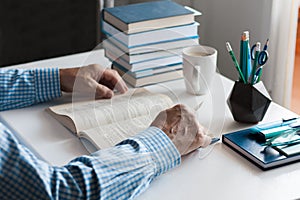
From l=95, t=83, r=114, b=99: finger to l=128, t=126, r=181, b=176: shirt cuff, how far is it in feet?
0.96

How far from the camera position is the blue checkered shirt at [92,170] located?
102cm

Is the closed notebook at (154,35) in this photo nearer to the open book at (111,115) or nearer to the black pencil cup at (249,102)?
the open book at (111,115)

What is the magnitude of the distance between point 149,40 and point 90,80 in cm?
18

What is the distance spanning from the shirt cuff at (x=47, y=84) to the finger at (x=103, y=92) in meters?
0.10

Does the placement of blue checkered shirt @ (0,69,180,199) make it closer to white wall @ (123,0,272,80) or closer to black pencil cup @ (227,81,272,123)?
black pencil cup @ (227,81,272,123)

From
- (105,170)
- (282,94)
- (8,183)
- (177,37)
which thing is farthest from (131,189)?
(282,94)

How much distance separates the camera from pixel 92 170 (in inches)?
42.9

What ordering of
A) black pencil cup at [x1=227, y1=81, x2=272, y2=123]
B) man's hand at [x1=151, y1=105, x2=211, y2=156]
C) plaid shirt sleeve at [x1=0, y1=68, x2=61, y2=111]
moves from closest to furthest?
man's hand at [x1=151, y1=105, x2=211, y2=156] → black pencil cup at [x1=227, y1=81, x2=272, y2=123] → plaid shirt sleeve at [x1=0, y1=68, x2=61, y2=111]

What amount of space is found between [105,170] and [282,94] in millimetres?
1137

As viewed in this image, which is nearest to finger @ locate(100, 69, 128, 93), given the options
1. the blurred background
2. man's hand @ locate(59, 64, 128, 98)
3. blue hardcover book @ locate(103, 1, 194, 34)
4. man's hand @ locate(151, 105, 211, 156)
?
man's hand @ locate(59, 64, 128, 98)

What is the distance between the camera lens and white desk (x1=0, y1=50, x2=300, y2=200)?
1.13m

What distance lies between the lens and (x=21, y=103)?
149 centimetres

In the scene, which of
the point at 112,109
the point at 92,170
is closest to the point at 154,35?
the point at 112,109

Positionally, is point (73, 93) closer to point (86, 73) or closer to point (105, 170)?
point (86, 73)
